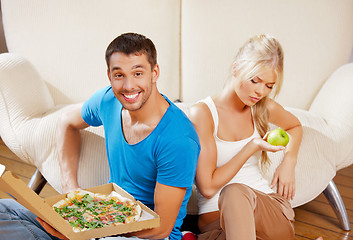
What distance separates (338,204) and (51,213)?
126cm

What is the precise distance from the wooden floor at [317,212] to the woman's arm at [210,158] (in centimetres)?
58

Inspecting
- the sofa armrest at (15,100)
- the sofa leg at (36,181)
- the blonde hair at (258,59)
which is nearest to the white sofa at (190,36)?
the sofa armrest at (15,100)

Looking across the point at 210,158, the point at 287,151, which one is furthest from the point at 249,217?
the point at 287,151

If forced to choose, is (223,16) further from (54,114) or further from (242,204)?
(242,204)

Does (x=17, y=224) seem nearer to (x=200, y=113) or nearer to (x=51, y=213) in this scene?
(x=51, y=213)

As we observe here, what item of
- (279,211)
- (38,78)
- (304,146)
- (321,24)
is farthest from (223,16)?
(279,211)

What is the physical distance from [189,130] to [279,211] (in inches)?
16.6

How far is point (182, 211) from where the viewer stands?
1.27 meters

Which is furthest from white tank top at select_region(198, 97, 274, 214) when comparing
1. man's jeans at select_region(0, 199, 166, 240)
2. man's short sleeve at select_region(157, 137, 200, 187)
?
man's jeans at select_region(0, 199, 166, 240)

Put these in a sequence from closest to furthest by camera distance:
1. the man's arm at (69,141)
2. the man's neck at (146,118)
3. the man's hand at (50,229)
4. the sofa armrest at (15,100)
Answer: the man's hand at (50,229) < the man's neck at (146,118) < the man's arm at (69,141) < the sofa armrest at (15,100)

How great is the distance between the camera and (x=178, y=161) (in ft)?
3.67

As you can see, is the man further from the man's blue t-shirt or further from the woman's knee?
the woman's knee

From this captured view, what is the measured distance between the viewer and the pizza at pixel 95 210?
3.52ft

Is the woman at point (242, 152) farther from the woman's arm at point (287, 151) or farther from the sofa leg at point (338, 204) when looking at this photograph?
the sofa leg at point (338, 204)
